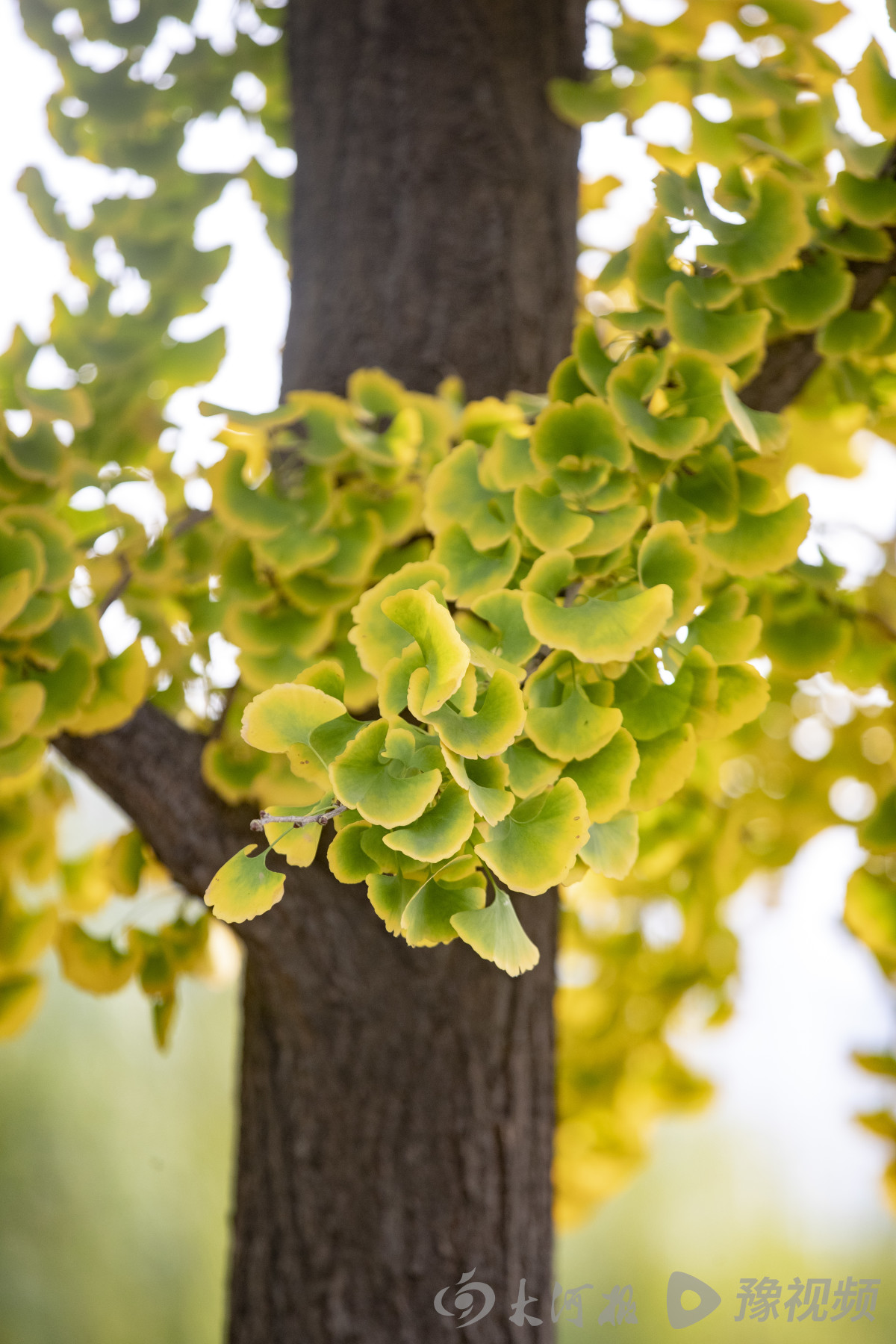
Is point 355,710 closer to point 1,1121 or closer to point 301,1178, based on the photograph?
point 301,1178

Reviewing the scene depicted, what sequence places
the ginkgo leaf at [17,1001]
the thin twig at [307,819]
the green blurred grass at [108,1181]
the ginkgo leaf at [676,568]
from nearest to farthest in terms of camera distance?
the thin twig at [307,819]
the ginkgo leaf at [676,568]
the ginkgo leaf at [17,1001]
the green blurred grass at [108,1181]

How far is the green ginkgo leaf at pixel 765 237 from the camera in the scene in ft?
1.53

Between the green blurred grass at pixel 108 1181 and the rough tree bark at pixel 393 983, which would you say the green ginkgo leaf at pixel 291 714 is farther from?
the green blurred grass at pixel 108 1181

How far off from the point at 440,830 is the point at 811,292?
41 centimetres

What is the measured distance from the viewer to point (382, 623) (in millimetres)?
332

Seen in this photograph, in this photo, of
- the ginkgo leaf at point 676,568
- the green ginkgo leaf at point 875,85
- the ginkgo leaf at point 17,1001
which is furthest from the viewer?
the ginkgo leaf at point 17,1001

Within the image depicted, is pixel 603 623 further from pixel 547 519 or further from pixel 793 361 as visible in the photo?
pixel 793 361

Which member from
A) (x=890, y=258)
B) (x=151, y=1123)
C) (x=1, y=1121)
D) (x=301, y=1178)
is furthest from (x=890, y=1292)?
(x=890, y=258)

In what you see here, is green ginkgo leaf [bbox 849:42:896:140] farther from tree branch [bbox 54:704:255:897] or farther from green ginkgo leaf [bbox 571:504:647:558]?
tree branch [bbox 54:704:255:897]

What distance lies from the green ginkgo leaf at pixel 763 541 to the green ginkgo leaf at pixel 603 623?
121mm

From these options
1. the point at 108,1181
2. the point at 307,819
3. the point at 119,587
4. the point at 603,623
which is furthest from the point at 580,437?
the point at 108,1181

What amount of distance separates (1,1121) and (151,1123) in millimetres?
628

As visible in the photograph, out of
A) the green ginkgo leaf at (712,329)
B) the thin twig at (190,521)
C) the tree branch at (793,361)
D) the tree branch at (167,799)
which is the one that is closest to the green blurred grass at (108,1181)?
the tree branch at (167,799)

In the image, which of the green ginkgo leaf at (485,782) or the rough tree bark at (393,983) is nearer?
the green ginkgo leaf at (485,782)
